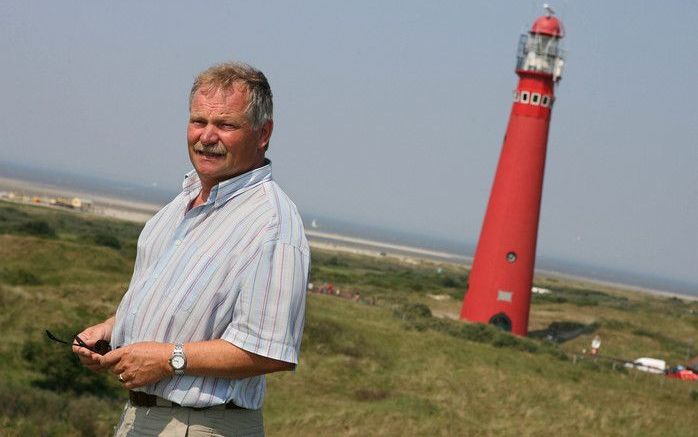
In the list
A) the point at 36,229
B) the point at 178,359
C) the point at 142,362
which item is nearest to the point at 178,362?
the point at 178,359

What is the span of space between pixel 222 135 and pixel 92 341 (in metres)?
0.79

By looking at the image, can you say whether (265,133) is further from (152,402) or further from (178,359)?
(152,402)

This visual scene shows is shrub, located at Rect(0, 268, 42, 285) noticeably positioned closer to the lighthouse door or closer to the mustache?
the lighthouse door

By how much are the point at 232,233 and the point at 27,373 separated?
523 inches

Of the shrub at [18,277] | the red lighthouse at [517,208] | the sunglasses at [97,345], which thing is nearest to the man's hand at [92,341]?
the sunglasses at [97,345]

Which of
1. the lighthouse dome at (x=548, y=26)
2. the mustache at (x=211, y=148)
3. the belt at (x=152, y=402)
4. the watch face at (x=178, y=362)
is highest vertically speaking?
the lighthouse dome at (x=548, y=26)

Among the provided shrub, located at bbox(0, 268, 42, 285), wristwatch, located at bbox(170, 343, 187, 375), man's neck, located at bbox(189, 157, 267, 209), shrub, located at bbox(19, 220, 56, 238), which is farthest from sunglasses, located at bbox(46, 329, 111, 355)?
shrub, located at bbox(19, 220, 56, 238)

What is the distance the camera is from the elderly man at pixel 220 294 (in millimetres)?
2994

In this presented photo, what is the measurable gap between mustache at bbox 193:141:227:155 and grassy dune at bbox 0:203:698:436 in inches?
285

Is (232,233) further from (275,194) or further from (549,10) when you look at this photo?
(549,10)

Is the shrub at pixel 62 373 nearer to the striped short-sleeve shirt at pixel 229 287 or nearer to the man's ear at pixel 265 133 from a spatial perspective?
the striped short-sleeve shirt at pixel 229 287

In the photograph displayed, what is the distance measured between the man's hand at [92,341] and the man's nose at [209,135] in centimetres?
70

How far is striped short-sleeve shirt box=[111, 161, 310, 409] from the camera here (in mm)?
2986

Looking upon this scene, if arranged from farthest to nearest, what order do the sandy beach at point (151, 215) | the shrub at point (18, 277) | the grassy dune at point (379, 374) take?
the sandy beach at point (151, 215), the shrub at point (18, 277), the grassy dune at point (379, 374)
